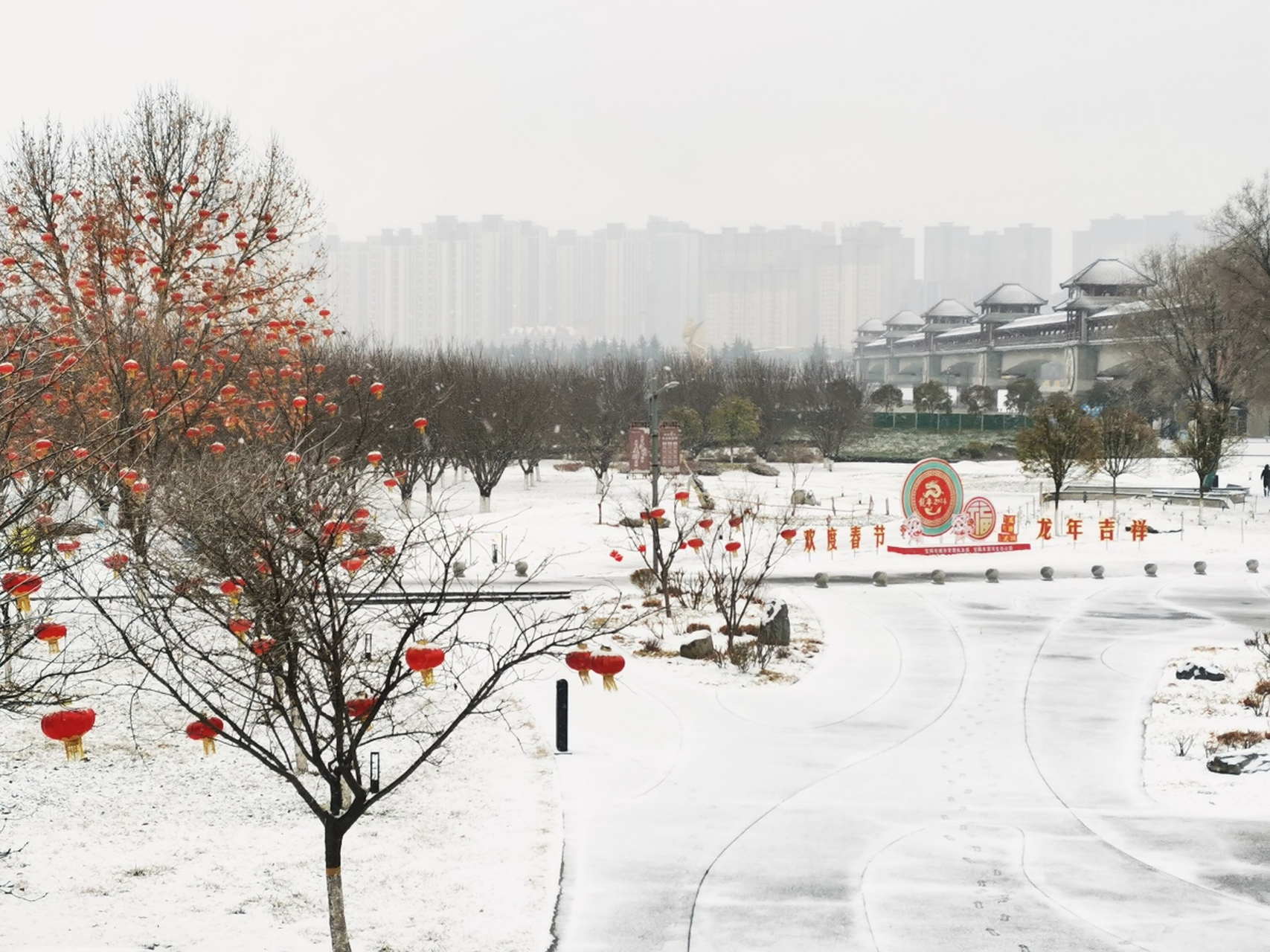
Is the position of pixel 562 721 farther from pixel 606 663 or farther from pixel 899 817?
pixel 606 663

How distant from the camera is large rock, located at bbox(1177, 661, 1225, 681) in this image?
699 inches

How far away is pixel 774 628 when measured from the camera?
65.1 feet

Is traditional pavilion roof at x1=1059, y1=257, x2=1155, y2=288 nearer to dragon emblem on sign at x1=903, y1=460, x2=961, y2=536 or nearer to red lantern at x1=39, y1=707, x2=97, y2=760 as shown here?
dragon emblem on sign at x1=903, y1=460, x2=961, y2=536

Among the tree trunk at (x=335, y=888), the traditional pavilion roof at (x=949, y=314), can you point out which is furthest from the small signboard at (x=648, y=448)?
the traditional pavilion roof at (x=949, y=314)

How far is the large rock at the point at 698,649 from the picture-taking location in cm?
1955

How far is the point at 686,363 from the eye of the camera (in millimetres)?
85312

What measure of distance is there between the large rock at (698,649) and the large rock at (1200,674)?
274 inches

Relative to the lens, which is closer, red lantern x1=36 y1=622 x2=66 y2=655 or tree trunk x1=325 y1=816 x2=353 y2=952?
red lantern x1=36 y1=622 x2=66 y2=655

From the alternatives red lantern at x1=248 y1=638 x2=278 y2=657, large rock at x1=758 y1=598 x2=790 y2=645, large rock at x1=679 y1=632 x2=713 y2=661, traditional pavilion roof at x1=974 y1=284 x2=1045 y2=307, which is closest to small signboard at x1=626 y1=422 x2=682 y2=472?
large rock at x1=758 y1=598 x2=790 y2=645

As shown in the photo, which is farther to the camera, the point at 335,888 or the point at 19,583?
the point at 335,888

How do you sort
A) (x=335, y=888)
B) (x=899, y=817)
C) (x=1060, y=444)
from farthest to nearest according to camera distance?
(x=1060, y=444) < (x=899, y=817) < (x=335, y=888)

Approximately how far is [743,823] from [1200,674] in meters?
9.17

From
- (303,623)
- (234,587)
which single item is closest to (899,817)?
(303,623)

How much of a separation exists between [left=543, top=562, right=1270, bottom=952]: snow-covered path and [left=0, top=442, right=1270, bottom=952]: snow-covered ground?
0.04 meters
